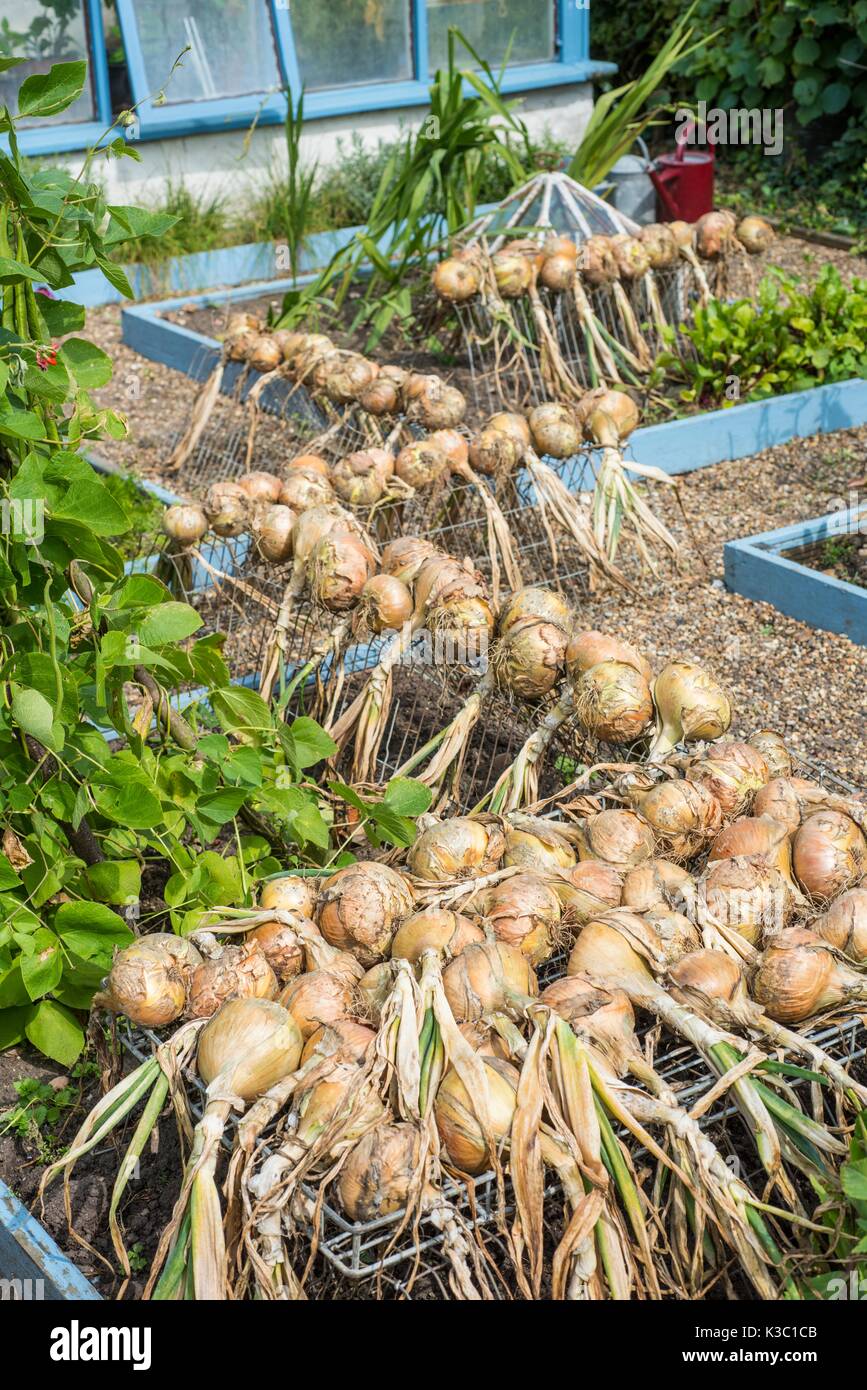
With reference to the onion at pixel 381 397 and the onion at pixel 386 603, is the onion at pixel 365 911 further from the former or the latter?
the onion at pixel 381 397

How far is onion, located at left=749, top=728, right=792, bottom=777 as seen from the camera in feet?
8.47

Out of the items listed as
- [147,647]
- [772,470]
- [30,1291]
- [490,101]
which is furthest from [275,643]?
[490,101]

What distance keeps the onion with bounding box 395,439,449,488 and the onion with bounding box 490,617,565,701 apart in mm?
1152

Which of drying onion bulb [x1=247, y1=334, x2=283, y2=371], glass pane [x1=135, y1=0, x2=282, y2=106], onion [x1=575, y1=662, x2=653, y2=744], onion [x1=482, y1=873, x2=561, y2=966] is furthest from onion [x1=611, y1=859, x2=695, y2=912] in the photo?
glass pane [x1=135, y1=0, x2=282, y2=106]

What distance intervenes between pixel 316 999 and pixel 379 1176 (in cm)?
33

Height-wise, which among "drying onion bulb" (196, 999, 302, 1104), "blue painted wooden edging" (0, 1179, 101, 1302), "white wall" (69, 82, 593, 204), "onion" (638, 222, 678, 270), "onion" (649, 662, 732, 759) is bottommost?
"blue painted wooden edging" (0, 1179, 101, 1302)

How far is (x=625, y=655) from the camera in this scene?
2.70 m

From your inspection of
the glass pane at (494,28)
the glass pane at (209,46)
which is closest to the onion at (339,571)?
the glass pane at (209,46)

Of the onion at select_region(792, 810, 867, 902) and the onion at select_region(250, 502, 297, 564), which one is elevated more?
the onion at select_region(250, 502, 297, 564)

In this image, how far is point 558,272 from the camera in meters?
5.45

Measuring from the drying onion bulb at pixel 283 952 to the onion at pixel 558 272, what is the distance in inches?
157

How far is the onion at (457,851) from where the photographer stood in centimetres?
231

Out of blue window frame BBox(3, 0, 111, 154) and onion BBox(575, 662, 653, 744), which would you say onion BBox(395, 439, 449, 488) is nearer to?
onion BBox(575, 662, 653, 744)

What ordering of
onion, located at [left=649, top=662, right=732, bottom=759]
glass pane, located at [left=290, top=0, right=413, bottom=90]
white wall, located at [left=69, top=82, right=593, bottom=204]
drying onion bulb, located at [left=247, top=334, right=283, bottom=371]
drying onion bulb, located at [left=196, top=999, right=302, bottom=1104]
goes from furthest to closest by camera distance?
glass pane, located at [left=290, top=0, right=413, bottom=90] → white wall, located at [left=69, top=82, right=593, bottom=204] → drying onion bulb, located at [left=247, top=334, right=283, bottom=371] → onion, located at [left=649, top=662, right=732, bottom=759] → drying onion bulb, located at [left=196, top=999, right=302, bottom=1104]
